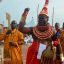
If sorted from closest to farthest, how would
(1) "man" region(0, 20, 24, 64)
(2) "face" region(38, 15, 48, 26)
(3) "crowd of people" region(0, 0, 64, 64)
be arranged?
1. (3) "crowd of people" region(0, 0, 64, 64)
2. (2) "face" region(38, 15, 48, 26)
3. (1) "man" region(0, 20, 24, 64)

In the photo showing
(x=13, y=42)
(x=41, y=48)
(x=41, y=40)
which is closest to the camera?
(x=41, y=48)

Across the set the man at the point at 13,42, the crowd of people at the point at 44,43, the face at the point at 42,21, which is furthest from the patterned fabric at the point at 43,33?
the man at the point at 13,42

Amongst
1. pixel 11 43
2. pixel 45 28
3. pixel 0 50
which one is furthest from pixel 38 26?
pixel 0 50

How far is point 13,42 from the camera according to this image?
16.3 meters

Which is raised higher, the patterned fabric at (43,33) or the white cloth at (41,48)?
the patterned fabric at (43,33)

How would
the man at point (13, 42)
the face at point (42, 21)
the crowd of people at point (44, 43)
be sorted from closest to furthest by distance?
1. the crowd of people at point (44, 43)
2. the face at point (42, 21)
3. the man at point (13, 42)

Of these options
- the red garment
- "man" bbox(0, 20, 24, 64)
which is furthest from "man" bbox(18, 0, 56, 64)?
"man" bbox(0, 20, 24, 64)

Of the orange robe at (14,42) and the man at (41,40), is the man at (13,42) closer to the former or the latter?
the orange robe at (14,42)

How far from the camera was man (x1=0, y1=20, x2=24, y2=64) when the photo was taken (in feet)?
53.4

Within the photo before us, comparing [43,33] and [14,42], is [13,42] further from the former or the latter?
[43,33]

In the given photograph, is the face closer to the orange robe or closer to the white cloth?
the white cloth

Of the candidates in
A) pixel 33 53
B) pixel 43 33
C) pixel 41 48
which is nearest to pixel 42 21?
pixel 43 33

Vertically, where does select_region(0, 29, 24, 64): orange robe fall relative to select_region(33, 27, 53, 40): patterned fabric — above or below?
below

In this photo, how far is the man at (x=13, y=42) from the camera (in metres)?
16.3
